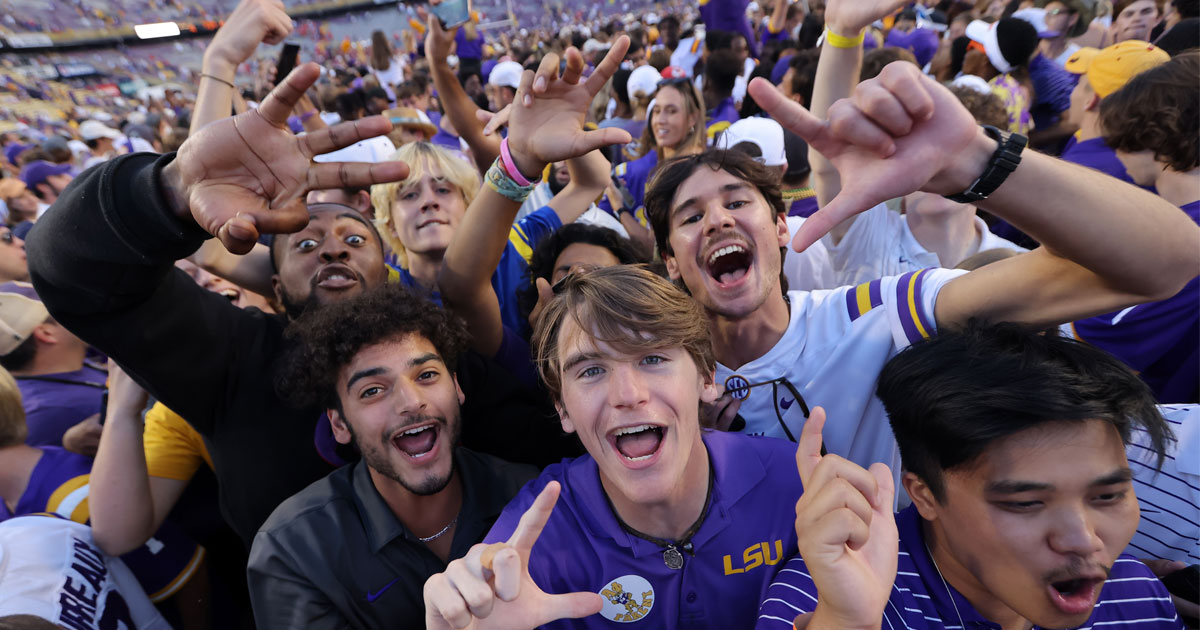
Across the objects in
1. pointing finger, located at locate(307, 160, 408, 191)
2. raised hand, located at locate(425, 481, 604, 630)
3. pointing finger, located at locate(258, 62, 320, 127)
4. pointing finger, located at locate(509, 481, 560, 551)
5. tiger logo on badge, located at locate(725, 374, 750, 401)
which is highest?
pointing finger, located at locate(258, 62, 320, 127)

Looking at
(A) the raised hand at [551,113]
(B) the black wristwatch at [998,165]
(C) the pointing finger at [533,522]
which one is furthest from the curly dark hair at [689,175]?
(C) the pointing finger at [533,522]

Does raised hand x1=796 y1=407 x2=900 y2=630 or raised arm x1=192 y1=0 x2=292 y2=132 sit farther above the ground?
raised arm x1=192 y1=0 x2=292 y2=132

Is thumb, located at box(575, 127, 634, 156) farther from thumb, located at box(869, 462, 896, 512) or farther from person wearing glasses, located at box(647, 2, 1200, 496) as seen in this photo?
thumb, located at box(869, 462, 896, 512)

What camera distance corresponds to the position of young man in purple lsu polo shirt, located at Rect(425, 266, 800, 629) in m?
1.54

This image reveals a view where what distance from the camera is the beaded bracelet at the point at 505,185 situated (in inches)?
83.7

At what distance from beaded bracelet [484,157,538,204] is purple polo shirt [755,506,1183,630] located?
1425mm

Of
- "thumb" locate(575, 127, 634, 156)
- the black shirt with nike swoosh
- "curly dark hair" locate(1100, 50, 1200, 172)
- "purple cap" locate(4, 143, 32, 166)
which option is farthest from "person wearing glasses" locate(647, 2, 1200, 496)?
"purple cap" locate(4, 143, 32, 166)

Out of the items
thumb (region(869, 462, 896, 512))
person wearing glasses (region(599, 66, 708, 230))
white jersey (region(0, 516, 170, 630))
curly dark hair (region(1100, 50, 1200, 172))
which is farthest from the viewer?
person wearing glasses (region(599, 66, 708, 230))

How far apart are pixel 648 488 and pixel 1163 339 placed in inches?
75.2

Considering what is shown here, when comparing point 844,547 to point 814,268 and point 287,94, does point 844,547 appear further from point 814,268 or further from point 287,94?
point 814,268

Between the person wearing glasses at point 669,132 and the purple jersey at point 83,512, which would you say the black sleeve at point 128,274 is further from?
the person wearing glasses at point 669,132

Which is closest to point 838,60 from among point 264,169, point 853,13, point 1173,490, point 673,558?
point 853,13

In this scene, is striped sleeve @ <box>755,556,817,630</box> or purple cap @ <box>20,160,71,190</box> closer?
striped sleeve @ <box>755,556,817,630</box>

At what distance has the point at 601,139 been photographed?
190cm
